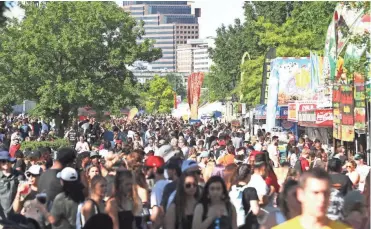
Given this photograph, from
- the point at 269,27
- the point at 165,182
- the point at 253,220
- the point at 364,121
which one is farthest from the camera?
the point at 269,27

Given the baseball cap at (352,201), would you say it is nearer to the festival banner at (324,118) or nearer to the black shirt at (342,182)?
the black shirt at (342,182)

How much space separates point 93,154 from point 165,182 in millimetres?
5172

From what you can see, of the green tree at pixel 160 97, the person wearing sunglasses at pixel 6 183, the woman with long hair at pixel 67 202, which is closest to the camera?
the woman with long hair at pixel 67 202

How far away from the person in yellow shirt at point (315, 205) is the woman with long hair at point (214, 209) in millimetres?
3141

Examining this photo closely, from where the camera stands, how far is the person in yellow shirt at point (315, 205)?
573 cm

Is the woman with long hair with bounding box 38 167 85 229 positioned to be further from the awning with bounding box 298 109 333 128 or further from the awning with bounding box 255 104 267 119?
the awning with bounding box 255 104 267 119

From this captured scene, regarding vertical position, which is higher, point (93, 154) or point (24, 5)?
point (24, 5)

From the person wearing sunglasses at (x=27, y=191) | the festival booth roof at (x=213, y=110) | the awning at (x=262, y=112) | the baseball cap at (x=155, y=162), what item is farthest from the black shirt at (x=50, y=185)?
the festival booth roof at (x=213, y=110)

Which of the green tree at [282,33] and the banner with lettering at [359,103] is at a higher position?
the green tree at [282,33]

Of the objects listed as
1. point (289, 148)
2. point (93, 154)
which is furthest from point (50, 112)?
point (93, 154)

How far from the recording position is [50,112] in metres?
46.8

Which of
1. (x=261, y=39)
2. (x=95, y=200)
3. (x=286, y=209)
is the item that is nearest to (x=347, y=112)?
(x=95, y=200)

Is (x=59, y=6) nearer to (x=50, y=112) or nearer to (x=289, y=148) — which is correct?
(x=50, y=112)

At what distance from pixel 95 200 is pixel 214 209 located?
45.5 inches
